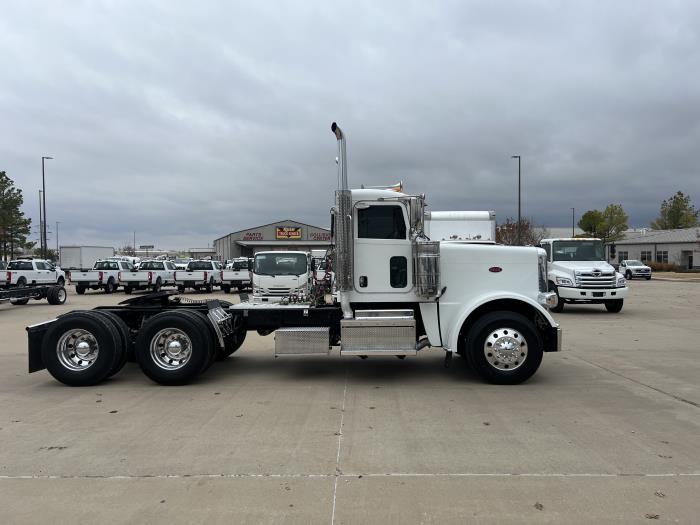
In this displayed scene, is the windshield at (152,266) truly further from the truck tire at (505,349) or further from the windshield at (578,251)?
the truck tire at (505,349)

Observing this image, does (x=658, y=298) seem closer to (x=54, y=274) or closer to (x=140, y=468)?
(x=140, y=468)

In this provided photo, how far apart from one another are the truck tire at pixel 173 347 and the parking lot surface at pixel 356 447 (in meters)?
0.27

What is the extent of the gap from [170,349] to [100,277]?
23.8 metres

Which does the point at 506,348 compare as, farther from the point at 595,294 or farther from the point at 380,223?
the point at 595,294

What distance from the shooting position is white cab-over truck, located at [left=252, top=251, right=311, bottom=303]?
16.6 m

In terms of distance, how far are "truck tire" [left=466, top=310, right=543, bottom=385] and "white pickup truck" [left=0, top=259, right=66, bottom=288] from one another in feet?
78.4

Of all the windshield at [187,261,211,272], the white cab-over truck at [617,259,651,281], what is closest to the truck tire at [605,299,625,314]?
the windshield at [187,261,211,272]

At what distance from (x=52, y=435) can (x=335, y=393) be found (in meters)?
3.18

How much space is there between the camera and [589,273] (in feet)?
53.8

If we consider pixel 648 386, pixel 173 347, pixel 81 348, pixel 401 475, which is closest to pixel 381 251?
pixel 173 347

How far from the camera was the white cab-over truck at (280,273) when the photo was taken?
1656 centimetres

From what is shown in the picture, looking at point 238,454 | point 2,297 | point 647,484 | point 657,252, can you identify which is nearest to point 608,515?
point 647,484

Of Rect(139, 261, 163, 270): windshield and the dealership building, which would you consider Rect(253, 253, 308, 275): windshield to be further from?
the dealership building

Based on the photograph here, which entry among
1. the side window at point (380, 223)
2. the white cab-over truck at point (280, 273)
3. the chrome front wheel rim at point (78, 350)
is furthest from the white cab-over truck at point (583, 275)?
the chrome front wheel rim at point (78, 350)
